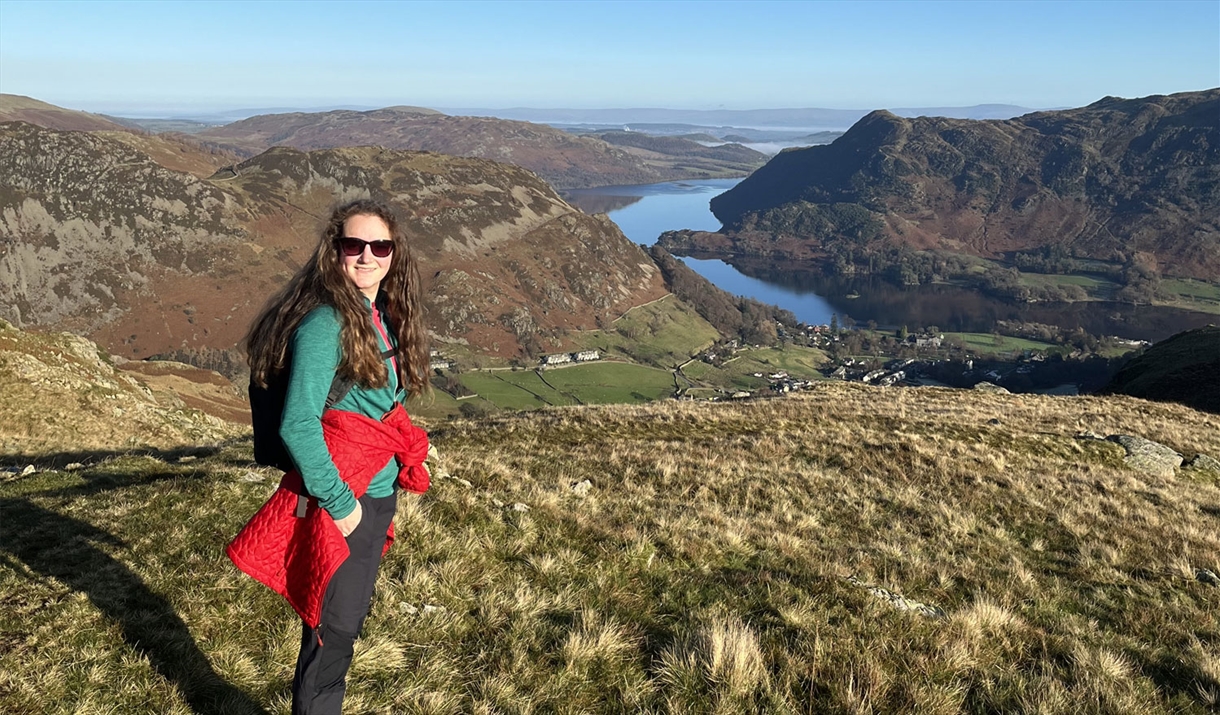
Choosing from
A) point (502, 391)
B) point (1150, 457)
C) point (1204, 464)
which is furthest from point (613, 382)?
point (1204, 464)

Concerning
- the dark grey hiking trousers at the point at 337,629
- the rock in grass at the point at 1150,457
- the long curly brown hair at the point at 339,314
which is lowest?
the rock in grass at the point at 1150,457

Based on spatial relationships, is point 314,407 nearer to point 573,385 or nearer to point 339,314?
point 339,314

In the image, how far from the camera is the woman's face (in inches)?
159

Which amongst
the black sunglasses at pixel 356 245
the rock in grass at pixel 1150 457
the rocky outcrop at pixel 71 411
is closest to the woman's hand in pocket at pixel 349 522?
the black sunglasses at pixel 356 245

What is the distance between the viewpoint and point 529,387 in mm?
153000

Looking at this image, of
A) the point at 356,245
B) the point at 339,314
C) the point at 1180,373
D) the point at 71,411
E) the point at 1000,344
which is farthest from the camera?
the point at 1000,344

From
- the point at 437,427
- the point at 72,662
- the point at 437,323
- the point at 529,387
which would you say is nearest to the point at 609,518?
the point at 72,662

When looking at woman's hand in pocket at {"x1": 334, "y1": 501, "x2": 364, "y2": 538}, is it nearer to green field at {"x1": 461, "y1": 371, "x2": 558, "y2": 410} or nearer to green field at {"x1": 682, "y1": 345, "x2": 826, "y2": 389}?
green field at {"x1": 461, "y1": 371, "x2": 558, "y2": 410}

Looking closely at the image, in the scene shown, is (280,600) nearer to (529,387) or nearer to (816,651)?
(816,651)

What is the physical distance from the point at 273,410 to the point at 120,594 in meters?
3.89

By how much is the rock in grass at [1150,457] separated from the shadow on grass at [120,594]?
21.8 meters

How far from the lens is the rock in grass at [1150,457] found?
17266 mm

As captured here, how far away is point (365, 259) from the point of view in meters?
4.08

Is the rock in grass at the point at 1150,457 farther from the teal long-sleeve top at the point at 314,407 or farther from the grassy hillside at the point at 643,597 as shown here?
the teal long-sleeve top at the point at 314,407
